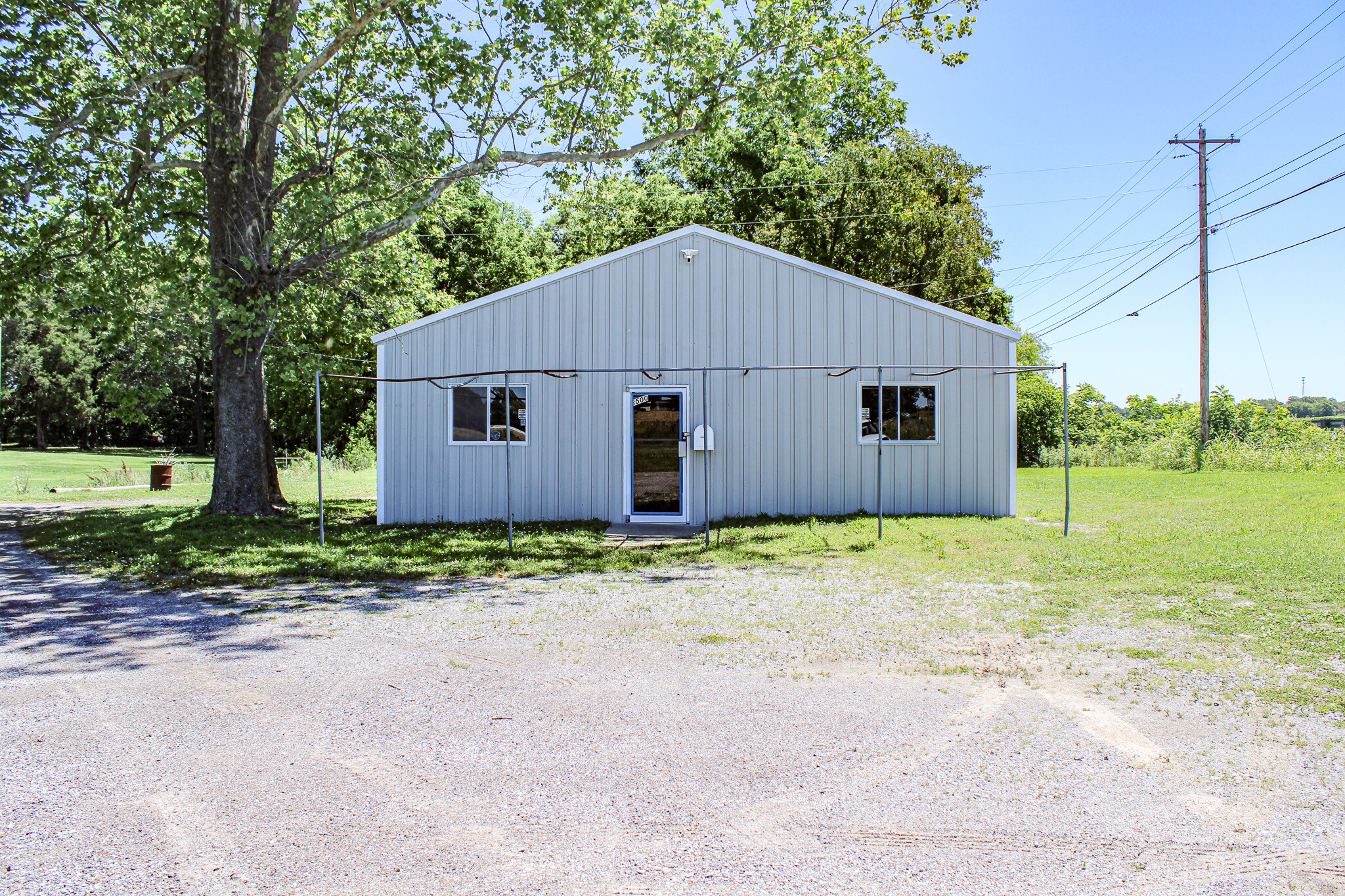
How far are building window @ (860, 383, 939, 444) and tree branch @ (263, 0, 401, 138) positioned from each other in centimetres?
841

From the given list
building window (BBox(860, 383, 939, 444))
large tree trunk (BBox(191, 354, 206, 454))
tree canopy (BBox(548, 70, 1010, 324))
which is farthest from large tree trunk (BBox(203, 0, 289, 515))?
large tree trunk (BBox(191, 354, 206, 454))

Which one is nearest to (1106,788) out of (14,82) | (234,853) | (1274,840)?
(1274,840)

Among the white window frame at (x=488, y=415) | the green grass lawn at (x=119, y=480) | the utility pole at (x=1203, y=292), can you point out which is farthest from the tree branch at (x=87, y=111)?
the utility pole at (x=1203, y=292)

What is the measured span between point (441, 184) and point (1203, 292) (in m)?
19.6

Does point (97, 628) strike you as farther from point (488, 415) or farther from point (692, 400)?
point (692, 400)

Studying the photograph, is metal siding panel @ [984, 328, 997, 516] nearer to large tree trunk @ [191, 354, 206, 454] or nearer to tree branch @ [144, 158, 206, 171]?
tree branch @ [144, 158, 206, 171]

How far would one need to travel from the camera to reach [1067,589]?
682 cm

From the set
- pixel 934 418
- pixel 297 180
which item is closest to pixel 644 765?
pixel 934 418

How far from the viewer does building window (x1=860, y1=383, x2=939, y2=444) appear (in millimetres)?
11836

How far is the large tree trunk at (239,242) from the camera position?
11312mm

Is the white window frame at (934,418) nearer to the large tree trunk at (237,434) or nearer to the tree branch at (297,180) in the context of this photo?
the tree branch at (297,180)

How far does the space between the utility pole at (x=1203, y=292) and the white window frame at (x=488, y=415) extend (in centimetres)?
1795

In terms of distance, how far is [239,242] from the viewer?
37.4ft

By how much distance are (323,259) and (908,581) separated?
927 cm
